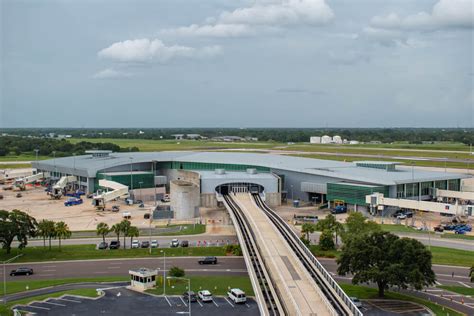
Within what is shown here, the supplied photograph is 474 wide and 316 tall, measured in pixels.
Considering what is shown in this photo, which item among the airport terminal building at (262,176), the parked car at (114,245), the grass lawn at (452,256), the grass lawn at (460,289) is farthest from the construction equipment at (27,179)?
the grass lawn at (460,289)

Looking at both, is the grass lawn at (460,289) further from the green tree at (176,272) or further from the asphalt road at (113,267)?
the green tree at (176,272)

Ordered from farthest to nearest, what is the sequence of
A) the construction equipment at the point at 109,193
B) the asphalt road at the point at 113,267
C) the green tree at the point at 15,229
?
the construction equipment at the point at 109,193, the green tree at the point at 15,229, the asphalt road at the point at 113,267

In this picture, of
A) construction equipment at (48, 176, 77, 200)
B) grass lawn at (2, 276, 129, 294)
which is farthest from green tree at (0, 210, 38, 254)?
construction equipment at (48, 176, 77, 200)

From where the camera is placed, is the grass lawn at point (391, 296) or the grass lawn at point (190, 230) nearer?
the grass lawn at point (391, 296)

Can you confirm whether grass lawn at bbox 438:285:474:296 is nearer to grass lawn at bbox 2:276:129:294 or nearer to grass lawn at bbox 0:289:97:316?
grass lawn at bbox 2:276:129:294

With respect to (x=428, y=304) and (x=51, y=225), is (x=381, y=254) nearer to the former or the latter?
(x=428, y=304)
